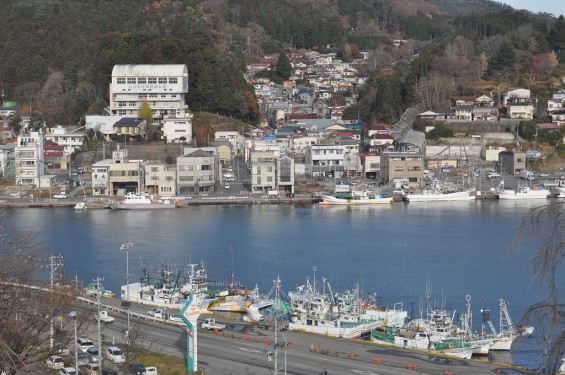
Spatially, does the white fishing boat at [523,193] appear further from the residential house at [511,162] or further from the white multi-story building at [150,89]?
the white multi-story building at [150,89]

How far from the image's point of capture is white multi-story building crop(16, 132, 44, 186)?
20.7 metres

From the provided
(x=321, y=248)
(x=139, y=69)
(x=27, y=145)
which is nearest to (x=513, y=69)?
(x=139, y=69)

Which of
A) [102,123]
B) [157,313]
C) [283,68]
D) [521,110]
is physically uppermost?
[283,68]

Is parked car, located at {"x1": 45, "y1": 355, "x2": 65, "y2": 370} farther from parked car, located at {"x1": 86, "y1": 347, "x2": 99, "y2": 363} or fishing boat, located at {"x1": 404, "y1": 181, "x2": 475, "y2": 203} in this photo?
fishing boat, located at {"x1": 404, "y1": 181, "x2": 475, "y2": 203}

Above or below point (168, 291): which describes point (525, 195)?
above

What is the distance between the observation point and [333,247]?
48.7ft

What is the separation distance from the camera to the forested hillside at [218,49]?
25.2 meters

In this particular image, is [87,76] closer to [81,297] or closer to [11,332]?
[81,297]

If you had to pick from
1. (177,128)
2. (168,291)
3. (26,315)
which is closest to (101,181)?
(177,128)

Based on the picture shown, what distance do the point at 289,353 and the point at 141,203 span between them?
10.7 metres

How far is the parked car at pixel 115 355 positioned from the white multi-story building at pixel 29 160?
12738 mm

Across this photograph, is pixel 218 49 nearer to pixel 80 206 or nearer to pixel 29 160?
pixel 29 160

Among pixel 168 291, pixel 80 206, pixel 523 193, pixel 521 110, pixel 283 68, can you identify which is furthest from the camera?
pixel 283 68

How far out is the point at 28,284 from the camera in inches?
321
